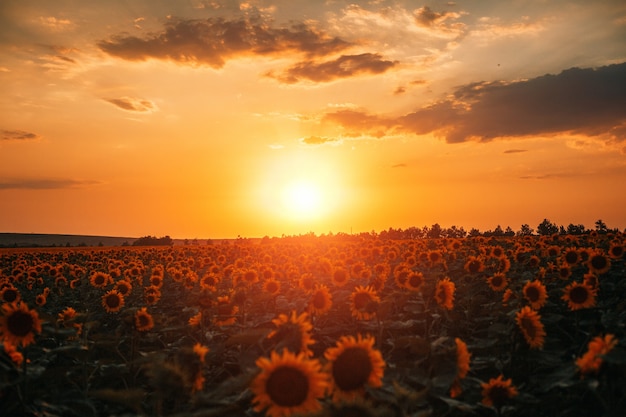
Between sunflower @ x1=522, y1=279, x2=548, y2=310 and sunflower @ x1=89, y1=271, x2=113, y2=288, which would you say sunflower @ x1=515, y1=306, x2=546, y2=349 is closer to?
sunflower @ x1=522, y1=279, x2=548, y2=310

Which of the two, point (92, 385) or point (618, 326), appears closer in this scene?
point (618, 326)

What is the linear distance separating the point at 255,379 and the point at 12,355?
283cm

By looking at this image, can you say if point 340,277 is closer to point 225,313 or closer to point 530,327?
point 225,313

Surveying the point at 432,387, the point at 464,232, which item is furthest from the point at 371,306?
the point at 464,232

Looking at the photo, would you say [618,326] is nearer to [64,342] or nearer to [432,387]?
[432,387]

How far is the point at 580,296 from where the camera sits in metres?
7.56

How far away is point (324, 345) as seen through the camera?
8227 millimetres

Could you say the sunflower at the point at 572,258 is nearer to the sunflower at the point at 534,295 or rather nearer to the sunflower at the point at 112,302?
the sunflower at the point at 534,295

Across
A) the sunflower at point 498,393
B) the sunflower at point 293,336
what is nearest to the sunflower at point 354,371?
the sunflower at point 293,336

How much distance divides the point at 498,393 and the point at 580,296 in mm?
3797

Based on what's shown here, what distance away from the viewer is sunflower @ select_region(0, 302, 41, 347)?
221 inches

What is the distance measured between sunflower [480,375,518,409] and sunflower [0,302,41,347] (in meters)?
5.08

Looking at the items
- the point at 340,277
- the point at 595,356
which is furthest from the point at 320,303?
the point at 595,356

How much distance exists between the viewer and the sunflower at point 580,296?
7469 millimetres
